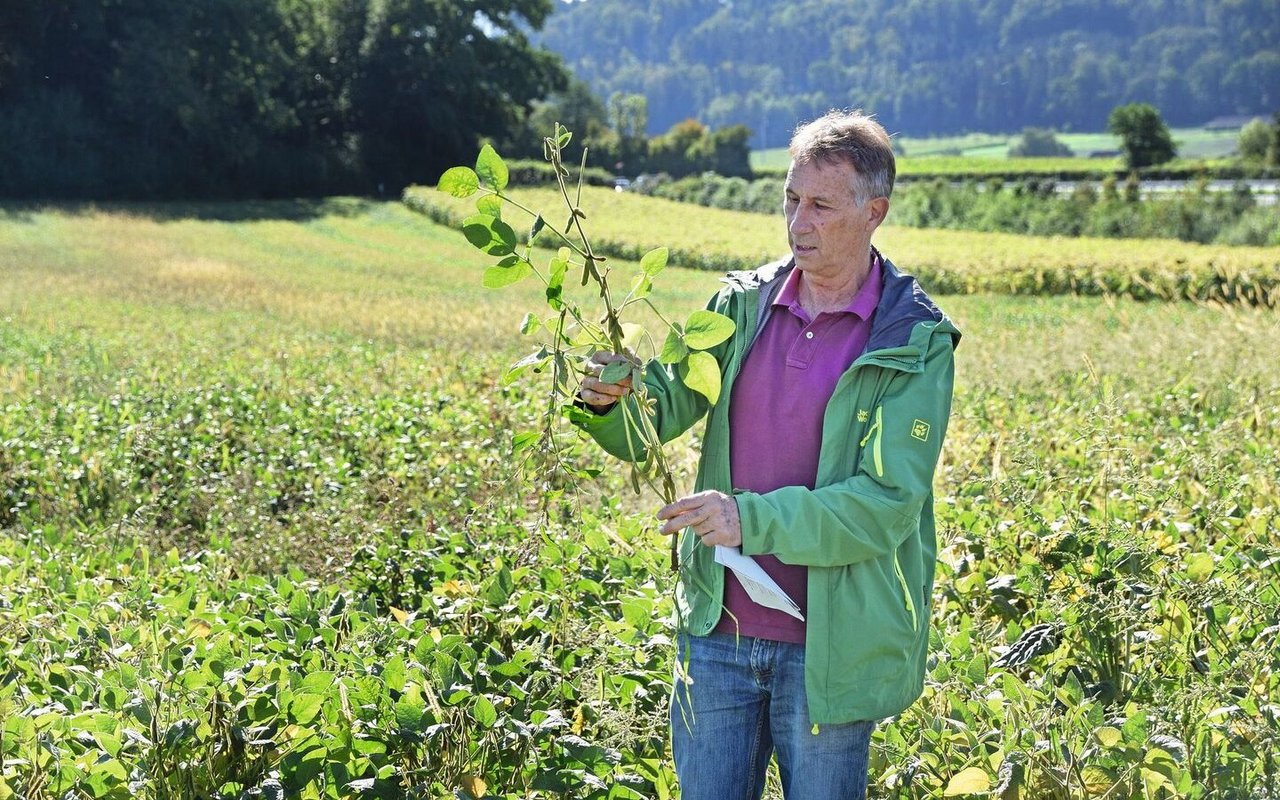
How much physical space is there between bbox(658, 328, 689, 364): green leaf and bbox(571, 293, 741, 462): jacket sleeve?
0.40ft

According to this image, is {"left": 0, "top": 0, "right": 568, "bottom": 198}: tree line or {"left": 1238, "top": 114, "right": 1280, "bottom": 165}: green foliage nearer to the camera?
{"left": 0, "top": 0, "right": 568, "bottom": 198}: tree line

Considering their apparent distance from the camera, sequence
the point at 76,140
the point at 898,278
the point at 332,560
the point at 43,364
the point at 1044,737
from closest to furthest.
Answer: the point at 898,278, the point at 1044,737, the point at 332,560, the point at 43,364, the point at 76,140

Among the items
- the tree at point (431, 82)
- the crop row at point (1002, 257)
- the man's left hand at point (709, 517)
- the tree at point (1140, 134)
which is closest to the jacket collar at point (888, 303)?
the man's left hand at point (709, 517)

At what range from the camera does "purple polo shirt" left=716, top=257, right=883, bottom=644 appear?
89.5 inches

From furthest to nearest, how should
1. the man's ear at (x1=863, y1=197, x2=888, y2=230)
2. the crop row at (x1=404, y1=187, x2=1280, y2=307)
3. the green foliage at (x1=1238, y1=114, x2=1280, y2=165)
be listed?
1. the green foliage at (x1=1238, y1=114, x2=1280, y2=165)
2. the crop row at (x1=404, y1=187, x2=1280, y2=307)
3. the man's ear at (x1=863, y1=197, x2=888, y2=230)

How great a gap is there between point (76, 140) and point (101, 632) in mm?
42189

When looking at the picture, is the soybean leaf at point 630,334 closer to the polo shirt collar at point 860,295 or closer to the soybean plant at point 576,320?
the soybean plant at point 576,320

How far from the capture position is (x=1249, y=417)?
6090mm

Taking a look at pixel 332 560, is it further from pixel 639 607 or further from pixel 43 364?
pixel 43 364

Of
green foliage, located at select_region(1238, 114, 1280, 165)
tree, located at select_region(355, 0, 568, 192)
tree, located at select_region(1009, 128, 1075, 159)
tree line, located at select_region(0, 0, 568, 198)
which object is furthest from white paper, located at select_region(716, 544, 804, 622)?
tree, located at select_region(1009, 128, 1075, 159)

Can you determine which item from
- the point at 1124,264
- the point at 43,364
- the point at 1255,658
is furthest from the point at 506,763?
the point at 1124,264

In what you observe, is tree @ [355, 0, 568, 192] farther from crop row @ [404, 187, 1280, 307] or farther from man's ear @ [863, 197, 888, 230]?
man's ear @ [863, 197, 888, 230]

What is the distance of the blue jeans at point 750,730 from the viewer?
2238 millimetres

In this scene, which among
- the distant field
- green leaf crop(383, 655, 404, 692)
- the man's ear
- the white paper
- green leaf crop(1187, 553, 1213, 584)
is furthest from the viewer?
the distant field
